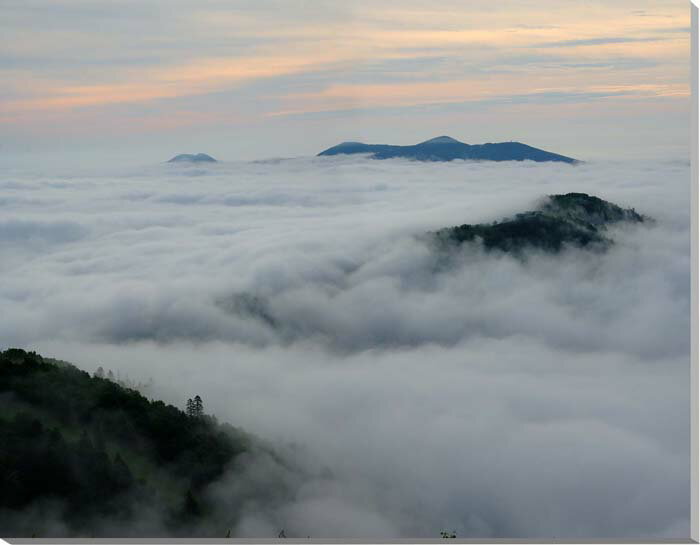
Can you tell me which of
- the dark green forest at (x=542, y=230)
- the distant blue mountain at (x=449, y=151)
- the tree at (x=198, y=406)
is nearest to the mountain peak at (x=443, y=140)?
the distant blue mountain at (x=449, y=151)

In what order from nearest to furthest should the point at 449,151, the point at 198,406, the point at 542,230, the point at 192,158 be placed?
1. the point at 198,406
2. the point at 449,151
3. the point at 192,158
4. the point at 542,230

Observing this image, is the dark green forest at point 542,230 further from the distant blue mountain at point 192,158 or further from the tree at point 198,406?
the tree at point 198,406

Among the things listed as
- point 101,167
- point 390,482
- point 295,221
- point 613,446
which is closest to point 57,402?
point 390,482

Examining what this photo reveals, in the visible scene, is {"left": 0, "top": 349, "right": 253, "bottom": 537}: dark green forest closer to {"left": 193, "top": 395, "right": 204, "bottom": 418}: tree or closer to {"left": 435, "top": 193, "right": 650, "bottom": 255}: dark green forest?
{"left": 193, "top": 395, "right": 204, "bottom": 418}: tree

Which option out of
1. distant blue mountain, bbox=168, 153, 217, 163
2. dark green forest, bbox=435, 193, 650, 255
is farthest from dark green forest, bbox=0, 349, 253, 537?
dark green forest, bbox=435, 193, 650, 255

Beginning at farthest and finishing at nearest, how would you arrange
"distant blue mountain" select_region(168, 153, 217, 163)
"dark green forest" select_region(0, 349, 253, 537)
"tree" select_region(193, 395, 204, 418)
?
1. "distant blue mountain" select_region(168, 153, 217, 163)
2. "tree" select_region(193, 395, 204, 418)
3. "dark green forest" select_region(0, 349, 253, 537)

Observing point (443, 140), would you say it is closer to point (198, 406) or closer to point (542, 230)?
point (198, 406)

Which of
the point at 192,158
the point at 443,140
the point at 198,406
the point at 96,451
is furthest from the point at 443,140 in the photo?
the point at 96,451
